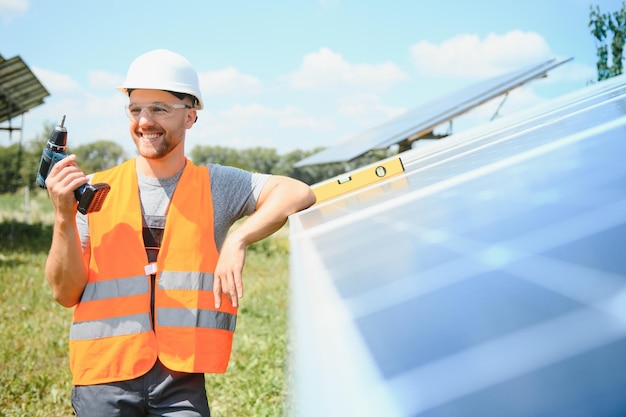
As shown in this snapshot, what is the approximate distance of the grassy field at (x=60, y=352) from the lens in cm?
444

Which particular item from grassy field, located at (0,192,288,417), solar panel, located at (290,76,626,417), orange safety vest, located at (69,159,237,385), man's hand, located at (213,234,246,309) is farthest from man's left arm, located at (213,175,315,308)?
grassy field, located at (0,192,288,417)

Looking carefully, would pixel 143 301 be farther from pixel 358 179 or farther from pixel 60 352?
pixel 60 352

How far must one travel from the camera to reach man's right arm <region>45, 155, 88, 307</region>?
1.89 meters

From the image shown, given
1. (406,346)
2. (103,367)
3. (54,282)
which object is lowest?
(103,367)

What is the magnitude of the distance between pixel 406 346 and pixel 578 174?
0.63m

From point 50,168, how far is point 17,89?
11.5 m

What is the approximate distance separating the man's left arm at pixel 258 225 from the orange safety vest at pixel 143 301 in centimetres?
13

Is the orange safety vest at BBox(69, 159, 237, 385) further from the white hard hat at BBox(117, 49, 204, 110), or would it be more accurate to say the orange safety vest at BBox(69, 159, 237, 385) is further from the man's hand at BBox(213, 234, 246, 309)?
the white hard hat at BBox(117, 49, 204, 110)

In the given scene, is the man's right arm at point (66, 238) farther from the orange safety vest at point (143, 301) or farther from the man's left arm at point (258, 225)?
the man's left arm at point (258, 225)

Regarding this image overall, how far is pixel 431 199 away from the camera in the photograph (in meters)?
1.43

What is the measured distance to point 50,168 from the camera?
2055 mm

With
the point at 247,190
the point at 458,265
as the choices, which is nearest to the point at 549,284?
the point at 458,265

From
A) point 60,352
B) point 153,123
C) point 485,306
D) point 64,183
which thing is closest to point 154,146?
point 153,123

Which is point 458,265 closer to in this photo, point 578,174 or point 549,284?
point 549,284
